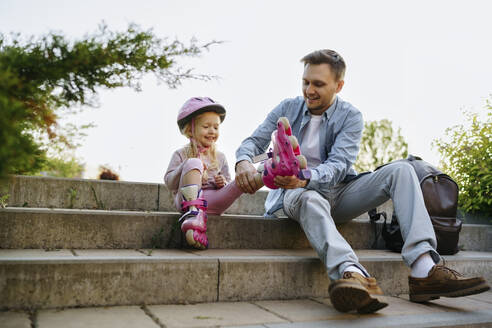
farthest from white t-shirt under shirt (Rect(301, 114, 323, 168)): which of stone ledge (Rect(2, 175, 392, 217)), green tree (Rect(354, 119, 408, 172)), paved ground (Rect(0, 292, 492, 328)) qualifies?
green tree (Rect(354, 119, 408, 172))

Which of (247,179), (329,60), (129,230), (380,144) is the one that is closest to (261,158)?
(247,179)

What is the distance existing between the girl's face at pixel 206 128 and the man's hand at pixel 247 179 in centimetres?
60

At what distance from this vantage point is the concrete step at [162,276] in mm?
2006

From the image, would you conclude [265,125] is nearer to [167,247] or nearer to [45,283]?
[167,247]

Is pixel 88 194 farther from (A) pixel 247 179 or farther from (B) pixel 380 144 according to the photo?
(B) pixel 380 144

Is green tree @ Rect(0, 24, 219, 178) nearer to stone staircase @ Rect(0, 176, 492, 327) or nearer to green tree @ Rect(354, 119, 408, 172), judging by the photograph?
stone staircase @ Rect(0, 176, 492, 327)

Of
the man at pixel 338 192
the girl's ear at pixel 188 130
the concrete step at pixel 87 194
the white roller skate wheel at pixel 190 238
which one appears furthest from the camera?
the concrete step at pixel 87 194

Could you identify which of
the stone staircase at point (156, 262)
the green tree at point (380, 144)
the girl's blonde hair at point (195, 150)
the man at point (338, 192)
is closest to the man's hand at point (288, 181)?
the man at point (338, 192)

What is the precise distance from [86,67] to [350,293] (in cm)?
156

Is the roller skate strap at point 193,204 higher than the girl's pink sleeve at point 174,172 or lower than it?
lower

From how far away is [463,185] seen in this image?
191 inches

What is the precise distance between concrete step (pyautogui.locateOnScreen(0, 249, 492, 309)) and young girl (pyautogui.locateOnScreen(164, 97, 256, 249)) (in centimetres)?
20

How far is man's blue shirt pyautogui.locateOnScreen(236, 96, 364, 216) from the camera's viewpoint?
2.79 meters

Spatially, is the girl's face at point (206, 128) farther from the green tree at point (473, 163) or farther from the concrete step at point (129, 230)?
the green tree at point (473, 163)
